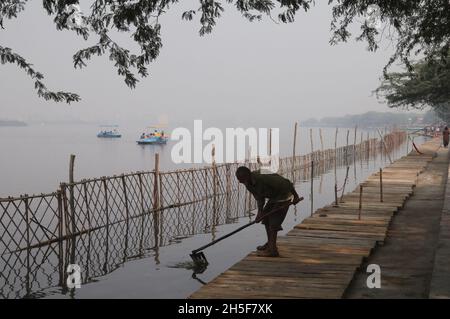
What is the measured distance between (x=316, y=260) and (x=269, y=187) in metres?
1.51

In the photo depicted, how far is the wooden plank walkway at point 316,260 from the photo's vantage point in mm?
7133

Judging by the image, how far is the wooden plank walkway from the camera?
7.13m

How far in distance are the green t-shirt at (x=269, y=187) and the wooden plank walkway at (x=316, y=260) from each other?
1.09m

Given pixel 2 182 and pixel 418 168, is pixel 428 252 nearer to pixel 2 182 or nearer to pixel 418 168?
pixel 418 168

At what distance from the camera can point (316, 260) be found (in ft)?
28.8

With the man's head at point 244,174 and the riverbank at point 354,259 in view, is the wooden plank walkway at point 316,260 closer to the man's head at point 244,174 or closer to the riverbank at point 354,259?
the riverbank at point 354,259

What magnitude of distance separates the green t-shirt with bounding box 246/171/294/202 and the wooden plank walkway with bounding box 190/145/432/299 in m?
1.09

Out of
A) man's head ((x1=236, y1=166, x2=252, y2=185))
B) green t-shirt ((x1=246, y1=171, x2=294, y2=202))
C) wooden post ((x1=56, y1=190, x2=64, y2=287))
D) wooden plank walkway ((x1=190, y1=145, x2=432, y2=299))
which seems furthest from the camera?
wooden post ((x1=56, y1=190, x2=64, y2=287))

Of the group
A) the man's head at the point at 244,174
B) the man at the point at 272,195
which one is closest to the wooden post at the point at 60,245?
the man at the point at 272,195

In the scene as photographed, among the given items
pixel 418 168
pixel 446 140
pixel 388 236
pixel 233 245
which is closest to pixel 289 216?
pixel 233 245

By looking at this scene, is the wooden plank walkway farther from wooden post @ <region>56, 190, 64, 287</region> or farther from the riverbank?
wooden post @ <region>56, 190, 64, 287</region>

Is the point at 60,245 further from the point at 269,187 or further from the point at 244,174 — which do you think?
the point at 244,174

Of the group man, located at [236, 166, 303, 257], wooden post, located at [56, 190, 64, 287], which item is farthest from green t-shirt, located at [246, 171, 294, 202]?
wooden post, located at [56, 190, 64, 287]
